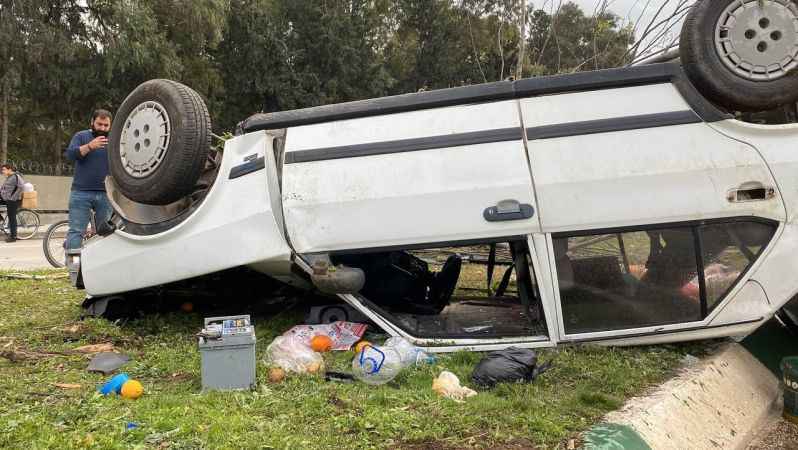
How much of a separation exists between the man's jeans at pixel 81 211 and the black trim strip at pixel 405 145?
7.93 ft

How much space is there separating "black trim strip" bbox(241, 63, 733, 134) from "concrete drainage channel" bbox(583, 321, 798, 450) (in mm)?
1388

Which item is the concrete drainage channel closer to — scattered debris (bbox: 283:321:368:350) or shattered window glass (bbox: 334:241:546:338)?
shattered window glass (bbox: 334:241:546:338)

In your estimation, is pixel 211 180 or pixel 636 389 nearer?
pixel 636 389

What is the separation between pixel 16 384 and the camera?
3002 mm

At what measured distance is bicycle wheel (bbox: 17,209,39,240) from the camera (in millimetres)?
11805

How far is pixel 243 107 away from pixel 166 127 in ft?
82.3

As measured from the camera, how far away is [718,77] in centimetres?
322

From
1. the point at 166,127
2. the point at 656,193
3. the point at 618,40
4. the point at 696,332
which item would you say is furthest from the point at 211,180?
the point at 618,40

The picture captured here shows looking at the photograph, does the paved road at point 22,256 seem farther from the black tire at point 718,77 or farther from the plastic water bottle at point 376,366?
the black tire at point 718,77

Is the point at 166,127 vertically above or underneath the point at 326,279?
above

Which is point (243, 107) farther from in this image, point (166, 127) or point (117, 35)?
point (166, 127)

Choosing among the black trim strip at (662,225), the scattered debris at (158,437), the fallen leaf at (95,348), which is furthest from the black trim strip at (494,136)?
the scattered debris at (158,437)

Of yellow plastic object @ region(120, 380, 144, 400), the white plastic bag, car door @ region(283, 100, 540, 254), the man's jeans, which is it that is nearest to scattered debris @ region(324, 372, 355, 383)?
the white plastic bag

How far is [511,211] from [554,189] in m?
0.27
